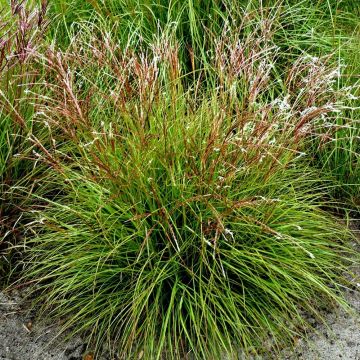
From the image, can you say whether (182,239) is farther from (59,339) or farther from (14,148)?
(14,148)

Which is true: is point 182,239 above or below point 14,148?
below

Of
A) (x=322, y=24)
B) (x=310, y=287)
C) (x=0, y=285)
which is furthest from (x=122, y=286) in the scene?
(x=322, y=24)

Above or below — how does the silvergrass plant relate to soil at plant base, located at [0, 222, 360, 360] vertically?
above

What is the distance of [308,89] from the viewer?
111 inches

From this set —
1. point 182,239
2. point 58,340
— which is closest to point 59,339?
point 58,340

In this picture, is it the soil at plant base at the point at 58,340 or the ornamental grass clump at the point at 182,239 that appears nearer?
the ornamental grass clump at the point at 182,239

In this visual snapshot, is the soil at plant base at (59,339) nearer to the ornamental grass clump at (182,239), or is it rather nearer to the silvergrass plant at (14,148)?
the ornamental grass clump at (182,239)

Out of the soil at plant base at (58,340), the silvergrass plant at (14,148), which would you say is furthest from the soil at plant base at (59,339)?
the silvergrass plant at (14,148)

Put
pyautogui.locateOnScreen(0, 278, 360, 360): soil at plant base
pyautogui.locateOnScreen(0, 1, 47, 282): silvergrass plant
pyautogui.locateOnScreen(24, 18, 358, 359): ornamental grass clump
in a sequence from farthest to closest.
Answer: pyautogui.locateOnScreen(0, 1, 47, 282): silvergrass plant → pyautogui.locateOnScreen(0, 278, 360, 360): soil at plant base → pyautogui.locateOnScreen(24, 18, 358, 359): ornamental grass clump

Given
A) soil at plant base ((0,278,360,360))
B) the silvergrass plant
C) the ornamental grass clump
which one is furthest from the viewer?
the silvergrass plant

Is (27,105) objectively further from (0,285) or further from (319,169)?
(319,169)

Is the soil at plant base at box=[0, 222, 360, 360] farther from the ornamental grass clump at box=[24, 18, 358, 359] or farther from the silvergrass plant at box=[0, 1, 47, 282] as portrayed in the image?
the silvergrass plant at box=[0, 1, 47, 282]

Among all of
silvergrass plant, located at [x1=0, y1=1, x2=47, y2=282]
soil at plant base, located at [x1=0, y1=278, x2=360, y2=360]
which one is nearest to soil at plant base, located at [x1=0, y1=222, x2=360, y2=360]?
soil at plant base, located at [x1=0, y1=278, x2=360, y2=360]

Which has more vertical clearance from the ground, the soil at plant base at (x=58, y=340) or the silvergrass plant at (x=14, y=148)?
the silvergrass plant at (x=14, y=148)
